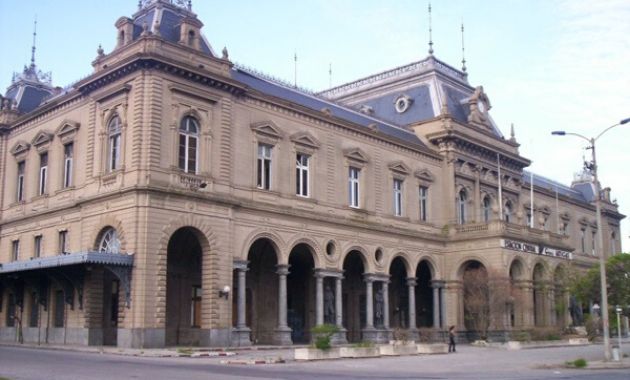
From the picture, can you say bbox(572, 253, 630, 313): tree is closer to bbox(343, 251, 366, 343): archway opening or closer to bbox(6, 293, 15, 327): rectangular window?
bbox(343, 251, 366, 343): archway opening

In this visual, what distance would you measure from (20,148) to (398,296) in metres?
28.7

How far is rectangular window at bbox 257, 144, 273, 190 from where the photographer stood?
43281 mm

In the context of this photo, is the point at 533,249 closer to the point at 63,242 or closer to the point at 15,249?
the point at 63,242

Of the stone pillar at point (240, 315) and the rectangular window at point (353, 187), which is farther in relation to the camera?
the rectangular window at point (353, 187)

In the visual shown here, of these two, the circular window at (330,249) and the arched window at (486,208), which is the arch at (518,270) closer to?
the arched window at (486,208)

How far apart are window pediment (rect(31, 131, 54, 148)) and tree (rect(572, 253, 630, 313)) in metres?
32.0

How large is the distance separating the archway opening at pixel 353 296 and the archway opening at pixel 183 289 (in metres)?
13.4

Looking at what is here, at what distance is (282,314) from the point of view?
42.4 metres

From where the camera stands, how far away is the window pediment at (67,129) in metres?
42.5

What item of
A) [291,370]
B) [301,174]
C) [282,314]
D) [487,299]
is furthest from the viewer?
[487,299]

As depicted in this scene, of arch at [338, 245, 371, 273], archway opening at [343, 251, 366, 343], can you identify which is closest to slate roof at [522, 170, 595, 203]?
archway opening at [343, 251, 366, 343]

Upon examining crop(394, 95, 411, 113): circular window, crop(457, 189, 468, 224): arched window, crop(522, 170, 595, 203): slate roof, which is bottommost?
crop(457, 189, 468, 224): arched window

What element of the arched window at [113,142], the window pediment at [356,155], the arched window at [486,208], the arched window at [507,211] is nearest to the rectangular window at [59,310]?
the arched window at [113,142]

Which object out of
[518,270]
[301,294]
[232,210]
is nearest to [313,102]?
[301,294]
